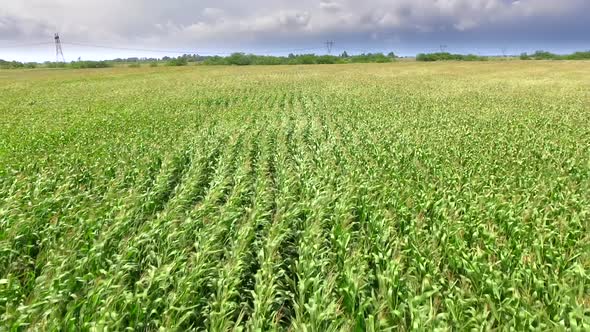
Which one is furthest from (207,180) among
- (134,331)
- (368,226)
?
(134,331)

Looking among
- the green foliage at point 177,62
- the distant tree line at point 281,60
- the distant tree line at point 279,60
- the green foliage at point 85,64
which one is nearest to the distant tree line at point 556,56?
the distant tree line at point 279,60

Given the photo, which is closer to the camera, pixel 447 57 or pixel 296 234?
pixel 296 234

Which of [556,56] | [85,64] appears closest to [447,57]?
[556,56]

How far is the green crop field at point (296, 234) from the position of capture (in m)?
3.27

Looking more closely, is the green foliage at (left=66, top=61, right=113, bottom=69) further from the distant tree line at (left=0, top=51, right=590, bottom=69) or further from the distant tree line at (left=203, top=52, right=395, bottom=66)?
the distant tree line at (left=203, top=52, right=395, bottom=66)

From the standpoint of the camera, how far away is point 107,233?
179 inches

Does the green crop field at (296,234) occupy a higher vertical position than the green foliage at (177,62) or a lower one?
lower

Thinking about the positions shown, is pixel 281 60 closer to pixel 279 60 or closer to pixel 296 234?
pixel 279 60

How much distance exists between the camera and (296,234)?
5.01 meters

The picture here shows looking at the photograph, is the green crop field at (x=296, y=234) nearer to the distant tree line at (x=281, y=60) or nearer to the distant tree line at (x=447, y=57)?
the distant tree line at (x=281, y=60)

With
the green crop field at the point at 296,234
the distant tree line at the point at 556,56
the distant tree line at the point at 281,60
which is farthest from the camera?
the distant tree line at the point at 281,60

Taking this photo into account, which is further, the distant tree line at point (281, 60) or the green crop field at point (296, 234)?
the distant tree line at point (281, 60)

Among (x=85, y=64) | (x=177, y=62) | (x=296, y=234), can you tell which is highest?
(x=177, y=62)

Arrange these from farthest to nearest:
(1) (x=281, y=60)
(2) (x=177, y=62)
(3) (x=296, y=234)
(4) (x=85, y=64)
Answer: (1) (x=281, y=60) < (2) (x=177, y=62) < (4) (x=85, y=64) < (3) (x=296, y=234)
